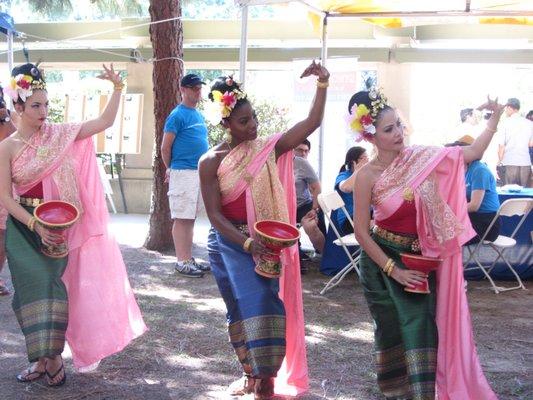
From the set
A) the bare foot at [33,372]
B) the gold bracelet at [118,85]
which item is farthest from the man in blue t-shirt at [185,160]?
the bare foot at [33,372]

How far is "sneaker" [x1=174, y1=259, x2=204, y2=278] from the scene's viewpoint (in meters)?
7.61

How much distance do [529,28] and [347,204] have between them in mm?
5604

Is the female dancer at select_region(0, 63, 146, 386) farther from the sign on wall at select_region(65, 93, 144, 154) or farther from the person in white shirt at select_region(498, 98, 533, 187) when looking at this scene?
the person in white shirt at select_region(498, 98, 533, 187)

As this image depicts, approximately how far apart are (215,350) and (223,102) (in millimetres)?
1875

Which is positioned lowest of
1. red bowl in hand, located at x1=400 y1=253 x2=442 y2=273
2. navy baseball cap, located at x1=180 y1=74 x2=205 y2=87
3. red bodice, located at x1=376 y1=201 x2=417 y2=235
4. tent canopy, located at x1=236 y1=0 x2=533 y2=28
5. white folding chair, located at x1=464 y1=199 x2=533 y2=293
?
white folding chair, located at x1=464 y1=199 x2=533 y2=293

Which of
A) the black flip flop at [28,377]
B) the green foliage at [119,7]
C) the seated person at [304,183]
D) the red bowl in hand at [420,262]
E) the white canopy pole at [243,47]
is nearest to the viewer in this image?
the red bowl in hand at [420,262]

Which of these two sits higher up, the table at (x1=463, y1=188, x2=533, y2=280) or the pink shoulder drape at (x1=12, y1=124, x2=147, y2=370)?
the pink shoulder drape at (x1=12, y1=124, x2=147, y2=370)

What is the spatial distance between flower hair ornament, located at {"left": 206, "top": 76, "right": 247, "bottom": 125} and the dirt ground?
1.46 meters

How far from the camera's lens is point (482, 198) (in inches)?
268

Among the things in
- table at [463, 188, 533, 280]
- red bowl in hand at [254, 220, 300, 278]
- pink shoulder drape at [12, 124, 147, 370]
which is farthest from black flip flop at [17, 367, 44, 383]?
table at [463, 188, 533, 280]

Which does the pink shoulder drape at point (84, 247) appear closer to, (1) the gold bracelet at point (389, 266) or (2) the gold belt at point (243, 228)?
(2) the gold belt at point (243, 228)

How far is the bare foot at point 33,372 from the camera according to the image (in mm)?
4473

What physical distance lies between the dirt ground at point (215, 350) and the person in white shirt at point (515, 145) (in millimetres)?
4654

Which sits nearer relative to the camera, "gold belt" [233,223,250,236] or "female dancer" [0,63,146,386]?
"gold belt" [233,223,250,236]
